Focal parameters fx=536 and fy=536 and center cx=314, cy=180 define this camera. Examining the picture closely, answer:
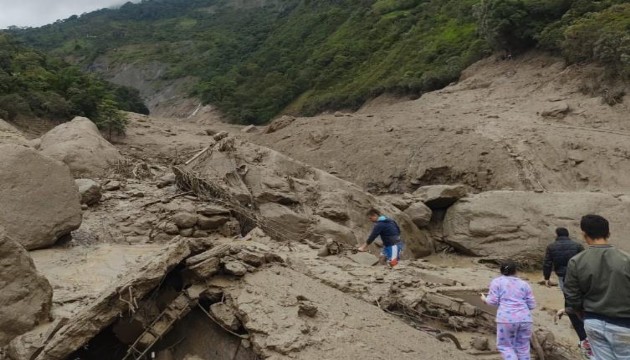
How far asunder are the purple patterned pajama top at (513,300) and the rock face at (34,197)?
5981mm

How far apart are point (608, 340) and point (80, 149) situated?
12.0 metres

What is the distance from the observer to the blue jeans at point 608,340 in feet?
12.1

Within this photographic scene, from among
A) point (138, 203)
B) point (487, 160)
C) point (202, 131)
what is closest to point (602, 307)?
point (138, 203)

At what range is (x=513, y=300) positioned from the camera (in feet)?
17.3

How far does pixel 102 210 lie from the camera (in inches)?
380

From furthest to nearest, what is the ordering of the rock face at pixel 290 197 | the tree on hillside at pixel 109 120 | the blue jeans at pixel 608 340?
1. the tree on hillside at pixel 109 120
2. the rock face at pixel 290 197
3. the blue jeans at pixel 608 340

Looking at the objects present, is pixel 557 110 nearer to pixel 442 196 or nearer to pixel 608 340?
pixel 442 196

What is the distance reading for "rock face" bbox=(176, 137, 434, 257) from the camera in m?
11.0

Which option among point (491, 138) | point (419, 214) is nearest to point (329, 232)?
point (419, 214)

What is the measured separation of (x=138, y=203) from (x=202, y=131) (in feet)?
51.9

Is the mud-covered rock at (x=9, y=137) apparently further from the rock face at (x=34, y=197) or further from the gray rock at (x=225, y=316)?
the gray rock at (x=225, y=316)

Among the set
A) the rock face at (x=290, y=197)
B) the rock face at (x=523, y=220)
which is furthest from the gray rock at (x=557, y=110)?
the rock face at (x=290, y=197)

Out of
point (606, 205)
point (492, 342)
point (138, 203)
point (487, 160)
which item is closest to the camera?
point (492, 342)

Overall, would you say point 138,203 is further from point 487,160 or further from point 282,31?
point 282,31
